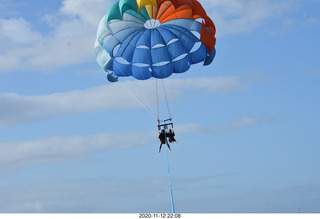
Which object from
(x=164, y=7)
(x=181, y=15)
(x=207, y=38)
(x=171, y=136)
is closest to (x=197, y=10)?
(x=181, y=15)

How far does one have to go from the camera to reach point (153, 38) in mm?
33000

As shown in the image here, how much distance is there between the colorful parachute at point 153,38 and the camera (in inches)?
1254

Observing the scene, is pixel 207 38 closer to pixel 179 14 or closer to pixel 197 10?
pixel 197 10

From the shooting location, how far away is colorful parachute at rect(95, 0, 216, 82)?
1254 inches

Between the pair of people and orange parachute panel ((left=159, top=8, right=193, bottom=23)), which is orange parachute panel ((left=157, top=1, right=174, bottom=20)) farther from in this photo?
the pair of people

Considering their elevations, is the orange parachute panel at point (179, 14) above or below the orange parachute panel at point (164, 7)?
below

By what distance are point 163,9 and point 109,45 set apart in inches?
139

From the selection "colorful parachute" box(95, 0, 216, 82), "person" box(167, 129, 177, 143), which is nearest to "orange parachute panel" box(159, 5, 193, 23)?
"colorful parachute" box(95, 0, 216, 82)

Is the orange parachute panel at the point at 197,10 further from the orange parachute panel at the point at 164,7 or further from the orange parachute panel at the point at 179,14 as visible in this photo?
the orange parachute panel at the point at 164,7

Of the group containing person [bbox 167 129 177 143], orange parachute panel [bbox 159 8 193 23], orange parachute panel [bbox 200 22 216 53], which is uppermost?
orange parachute panel [bbox 159 8 193 23]

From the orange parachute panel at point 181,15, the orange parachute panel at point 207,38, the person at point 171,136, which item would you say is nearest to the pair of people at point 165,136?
the person at point 171,136

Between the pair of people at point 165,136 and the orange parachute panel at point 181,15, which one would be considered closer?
the pair of people at point 165,136
